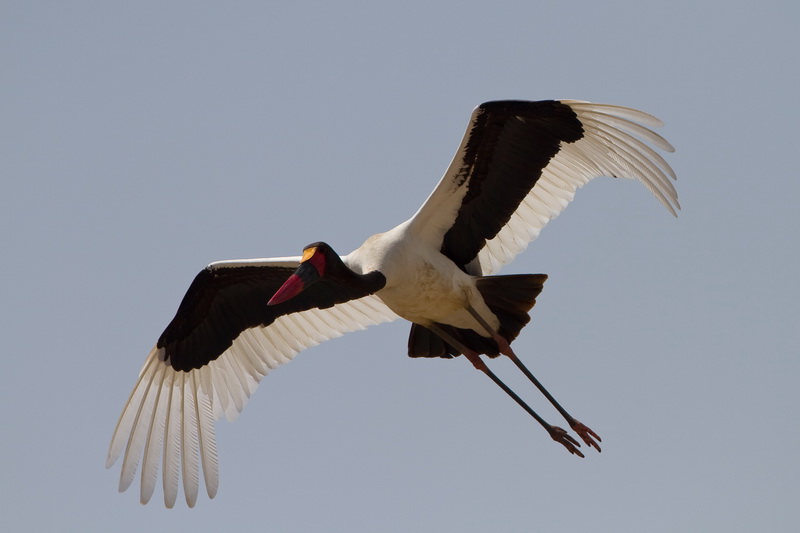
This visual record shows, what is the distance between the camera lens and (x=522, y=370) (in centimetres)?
1310

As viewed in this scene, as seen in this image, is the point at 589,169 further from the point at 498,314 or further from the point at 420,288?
the point at 420,288

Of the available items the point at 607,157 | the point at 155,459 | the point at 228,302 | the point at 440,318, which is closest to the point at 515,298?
the point at 440,318

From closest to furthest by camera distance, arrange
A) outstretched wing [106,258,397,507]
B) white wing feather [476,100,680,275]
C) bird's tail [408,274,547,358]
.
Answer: white wing feather [476,100,680,275] → bird's tail [408,274,547,358] → outstretched wing [106,258,397,507]

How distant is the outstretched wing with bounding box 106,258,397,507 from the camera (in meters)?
13.6

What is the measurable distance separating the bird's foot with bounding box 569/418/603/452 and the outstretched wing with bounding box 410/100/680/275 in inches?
67.0

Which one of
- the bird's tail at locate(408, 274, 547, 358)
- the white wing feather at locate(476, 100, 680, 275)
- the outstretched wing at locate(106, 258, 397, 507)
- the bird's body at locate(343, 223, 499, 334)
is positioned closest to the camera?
the white wing feather at locate(476, 100, 680, 275)

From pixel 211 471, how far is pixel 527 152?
15.1 feet

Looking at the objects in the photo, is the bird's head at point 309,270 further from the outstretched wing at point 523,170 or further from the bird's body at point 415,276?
the outstretched wing at point 523,170

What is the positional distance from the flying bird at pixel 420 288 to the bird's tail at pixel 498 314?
1 centimetres

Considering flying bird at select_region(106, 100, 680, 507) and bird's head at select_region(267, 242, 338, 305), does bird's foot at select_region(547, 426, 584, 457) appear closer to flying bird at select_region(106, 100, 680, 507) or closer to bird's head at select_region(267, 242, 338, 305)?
flying bird at select_region(106, 100, 680, 507)

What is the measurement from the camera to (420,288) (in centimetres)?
1251

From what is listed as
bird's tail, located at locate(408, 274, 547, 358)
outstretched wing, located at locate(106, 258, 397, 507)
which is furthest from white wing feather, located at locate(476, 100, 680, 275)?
outstretched wing, located at locate(106, 258, 397, 507)

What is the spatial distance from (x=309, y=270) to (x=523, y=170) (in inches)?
87.8

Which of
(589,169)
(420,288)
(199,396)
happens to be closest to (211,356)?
(199,396)
